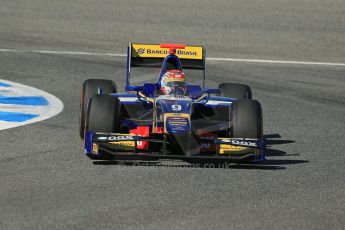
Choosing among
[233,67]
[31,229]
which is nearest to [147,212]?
[31,229]

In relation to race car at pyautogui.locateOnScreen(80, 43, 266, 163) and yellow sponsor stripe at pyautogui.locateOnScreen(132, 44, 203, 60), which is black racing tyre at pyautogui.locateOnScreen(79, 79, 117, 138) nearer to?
race car at pyautogui.locateOnScreen(80, 43, 266, 163)

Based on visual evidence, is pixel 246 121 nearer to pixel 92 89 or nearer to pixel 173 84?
pixel 173 84

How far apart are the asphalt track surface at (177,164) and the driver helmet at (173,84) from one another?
3.99 ft

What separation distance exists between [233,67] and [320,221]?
11469mm

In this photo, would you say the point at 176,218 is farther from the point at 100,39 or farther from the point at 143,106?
the point at 100,39

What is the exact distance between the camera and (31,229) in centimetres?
848

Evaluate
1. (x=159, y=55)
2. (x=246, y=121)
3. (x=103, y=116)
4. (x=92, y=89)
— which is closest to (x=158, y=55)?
(x=159, y=55)

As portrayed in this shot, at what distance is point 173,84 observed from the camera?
12773 millimetres

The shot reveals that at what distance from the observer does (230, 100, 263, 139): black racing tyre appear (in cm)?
1176

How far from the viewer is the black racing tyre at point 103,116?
38.4ft

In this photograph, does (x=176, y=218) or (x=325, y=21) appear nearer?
Answer: (x=176, y=218)

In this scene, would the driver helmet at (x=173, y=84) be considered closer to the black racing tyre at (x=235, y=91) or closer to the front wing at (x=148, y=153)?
the black racing tyre at (x=235, y=91)

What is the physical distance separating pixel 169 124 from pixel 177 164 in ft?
1.51

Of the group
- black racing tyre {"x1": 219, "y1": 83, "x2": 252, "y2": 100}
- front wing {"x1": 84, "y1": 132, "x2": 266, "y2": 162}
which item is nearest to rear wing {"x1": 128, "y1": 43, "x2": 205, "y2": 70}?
black racing tyre {"x1": 219, "y1": 83, "x2": 252, "y2": 100}
